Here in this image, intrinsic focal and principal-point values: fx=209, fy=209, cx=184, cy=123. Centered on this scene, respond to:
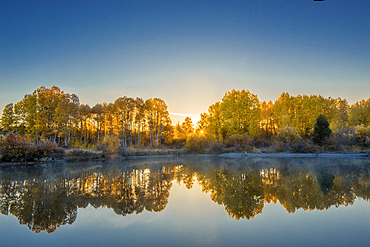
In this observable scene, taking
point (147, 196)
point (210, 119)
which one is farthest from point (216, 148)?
point (147, 196)

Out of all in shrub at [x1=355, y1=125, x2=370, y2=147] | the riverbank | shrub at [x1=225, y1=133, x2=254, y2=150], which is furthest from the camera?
shrub at [x1=225, y1=133, x2=254, y2=150]

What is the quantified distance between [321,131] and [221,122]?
48.8 ft

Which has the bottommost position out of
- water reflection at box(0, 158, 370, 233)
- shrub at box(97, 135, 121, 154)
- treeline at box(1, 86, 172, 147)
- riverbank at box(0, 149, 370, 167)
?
riverbank at box(0, 149, 370, 167)

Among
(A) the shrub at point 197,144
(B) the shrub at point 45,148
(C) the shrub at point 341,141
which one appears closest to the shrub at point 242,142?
(A) the shrub at point 197,144

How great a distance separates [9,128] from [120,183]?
49658 mm

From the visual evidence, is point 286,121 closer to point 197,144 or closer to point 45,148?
point 197,144

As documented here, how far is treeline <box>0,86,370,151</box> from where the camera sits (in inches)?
1101

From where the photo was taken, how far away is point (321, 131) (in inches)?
977

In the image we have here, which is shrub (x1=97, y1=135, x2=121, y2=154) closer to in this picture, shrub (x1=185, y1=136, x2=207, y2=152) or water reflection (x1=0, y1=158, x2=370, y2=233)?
shrub (x1=185, y1=136, x2=207, y2=152)

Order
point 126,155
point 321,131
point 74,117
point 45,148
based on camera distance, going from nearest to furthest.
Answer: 1. point 45,148
2. point 321,131
3. point 126,155
4. point 74,117

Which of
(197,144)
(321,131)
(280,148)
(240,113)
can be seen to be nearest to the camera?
(280,148)

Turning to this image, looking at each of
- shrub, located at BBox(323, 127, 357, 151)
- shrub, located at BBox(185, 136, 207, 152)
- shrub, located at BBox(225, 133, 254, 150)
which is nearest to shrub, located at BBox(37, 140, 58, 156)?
shrub, located at BBox(185, 136, 207, 152)

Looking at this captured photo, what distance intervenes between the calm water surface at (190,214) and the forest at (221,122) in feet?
57.9

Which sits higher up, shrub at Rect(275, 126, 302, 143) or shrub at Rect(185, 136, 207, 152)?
shrub at Rect(275, 126, 302, 143)
